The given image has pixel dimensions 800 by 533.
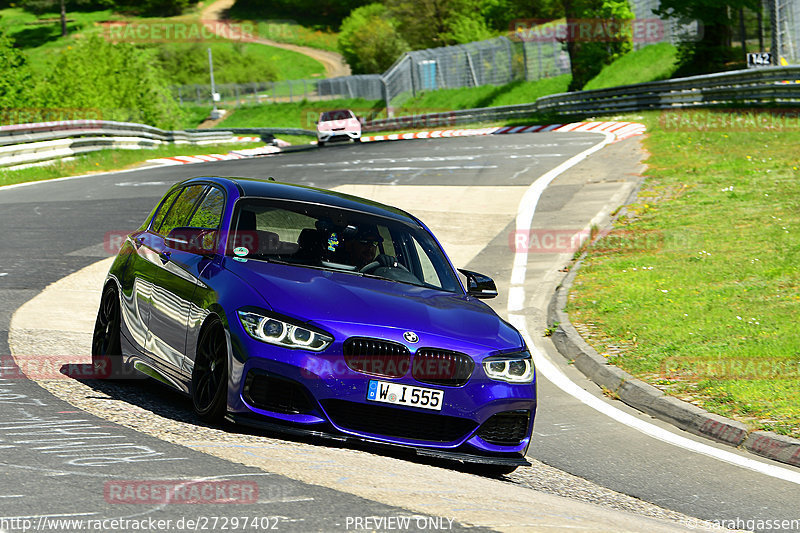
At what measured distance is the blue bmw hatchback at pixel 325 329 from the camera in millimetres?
5969

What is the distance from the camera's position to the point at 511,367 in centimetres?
648

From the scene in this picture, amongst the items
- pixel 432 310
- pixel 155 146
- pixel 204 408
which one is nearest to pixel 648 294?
pixel 432 310

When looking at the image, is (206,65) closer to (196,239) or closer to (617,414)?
(617,414)

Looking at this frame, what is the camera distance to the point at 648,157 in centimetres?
2464

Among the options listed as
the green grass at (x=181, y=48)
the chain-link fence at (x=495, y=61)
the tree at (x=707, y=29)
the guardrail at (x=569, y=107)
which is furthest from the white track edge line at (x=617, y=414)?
the green grass at (x=181, y=48)

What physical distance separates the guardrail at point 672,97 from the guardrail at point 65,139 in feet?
55.4

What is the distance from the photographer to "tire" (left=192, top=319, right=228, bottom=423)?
6156mm

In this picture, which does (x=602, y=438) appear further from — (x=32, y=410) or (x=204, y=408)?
(x=32, y=410)

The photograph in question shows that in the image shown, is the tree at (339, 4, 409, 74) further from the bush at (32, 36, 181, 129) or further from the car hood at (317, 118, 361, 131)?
the car hood at (317, 118, 361, 131)

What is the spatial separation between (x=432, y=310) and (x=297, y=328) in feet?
3.28

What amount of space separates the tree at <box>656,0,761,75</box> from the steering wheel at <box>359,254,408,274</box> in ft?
118
